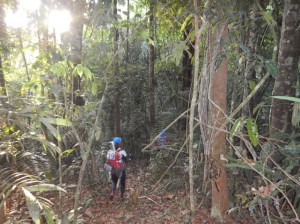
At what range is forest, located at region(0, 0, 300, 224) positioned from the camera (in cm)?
251

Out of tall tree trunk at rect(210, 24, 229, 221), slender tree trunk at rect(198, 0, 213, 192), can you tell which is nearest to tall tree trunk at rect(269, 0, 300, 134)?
tall tree trunk at rect(210, 24, 229, 221)

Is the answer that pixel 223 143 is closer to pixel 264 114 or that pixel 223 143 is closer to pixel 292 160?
pixel 292 160

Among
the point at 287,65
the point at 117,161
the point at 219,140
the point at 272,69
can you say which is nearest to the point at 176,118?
the point at 219,140

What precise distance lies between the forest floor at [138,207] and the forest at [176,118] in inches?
0.9

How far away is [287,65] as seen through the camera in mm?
3475

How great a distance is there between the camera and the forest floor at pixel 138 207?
4320mm

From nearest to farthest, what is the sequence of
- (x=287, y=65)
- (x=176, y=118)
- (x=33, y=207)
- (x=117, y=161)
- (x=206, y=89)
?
(x=33, y=207), (x=206, y=89), (x=176, y=118), (x=287, y=65), (x=117, y=161)

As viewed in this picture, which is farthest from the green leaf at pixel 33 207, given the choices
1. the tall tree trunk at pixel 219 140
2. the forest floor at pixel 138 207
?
the tall tree trunk at pixel 219 140

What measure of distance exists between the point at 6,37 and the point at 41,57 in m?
1.57

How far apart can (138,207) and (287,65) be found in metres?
3.59

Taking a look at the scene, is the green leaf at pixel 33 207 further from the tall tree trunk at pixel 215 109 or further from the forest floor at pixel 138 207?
the forest floor at pixel 138 207

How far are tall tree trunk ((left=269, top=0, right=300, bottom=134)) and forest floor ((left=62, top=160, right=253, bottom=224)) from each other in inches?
62.4

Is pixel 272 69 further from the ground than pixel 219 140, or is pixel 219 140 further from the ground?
pixel 272 69

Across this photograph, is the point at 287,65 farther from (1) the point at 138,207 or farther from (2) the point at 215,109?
(1) the point at 138,207
